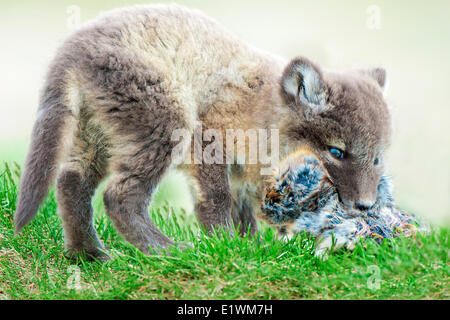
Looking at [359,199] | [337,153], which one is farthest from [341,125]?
[359,199]

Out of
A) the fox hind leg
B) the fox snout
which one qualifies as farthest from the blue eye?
the fox hind leg

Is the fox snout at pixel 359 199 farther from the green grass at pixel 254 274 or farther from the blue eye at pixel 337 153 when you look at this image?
the green grass at pixel 254 274

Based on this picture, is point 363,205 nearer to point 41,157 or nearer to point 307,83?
point 307,83

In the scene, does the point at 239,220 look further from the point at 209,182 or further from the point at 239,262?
the point at 239,262

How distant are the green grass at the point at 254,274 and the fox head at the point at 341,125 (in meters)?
0.60

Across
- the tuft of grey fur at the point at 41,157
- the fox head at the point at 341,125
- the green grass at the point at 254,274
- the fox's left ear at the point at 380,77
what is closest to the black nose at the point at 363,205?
the fox head at the point at 341,125

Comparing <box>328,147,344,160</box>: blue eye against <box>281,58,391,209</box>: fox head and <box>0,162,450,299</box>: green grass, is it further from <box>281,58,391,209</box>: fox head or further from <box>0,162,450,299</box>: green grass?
<box>0,162,450,299</box>: green grass

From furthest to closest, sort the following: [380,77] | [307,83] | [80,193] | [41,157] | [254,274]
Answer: [380,77]
[80,193]
[307,83]
[41,157]
[254,274]

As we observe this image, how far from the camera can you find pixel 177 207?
618 centimetres

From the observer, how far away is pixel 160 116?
411 cm

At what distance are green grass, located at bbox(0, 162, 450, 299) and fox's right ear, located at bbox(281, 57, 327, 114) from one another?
3.76 feet

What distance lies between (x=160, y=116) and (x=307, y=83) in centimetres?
124

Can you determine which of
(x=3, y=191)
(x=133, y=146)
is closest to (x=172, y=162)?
(x=133, y=146)

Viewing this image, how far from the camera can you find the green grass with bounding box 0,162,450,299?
3.21m
